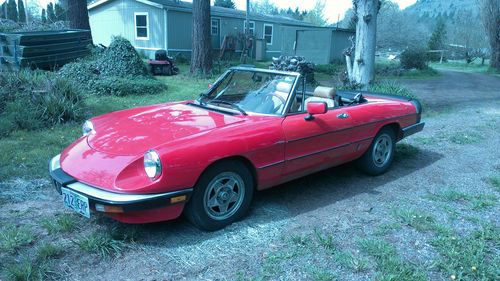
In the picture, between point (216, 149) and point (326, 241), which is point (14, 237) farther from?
point (326, 241)

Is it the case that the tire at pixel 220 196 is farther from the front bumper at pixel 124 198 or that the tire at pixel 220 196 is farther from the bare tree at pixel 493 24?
the bare tree at pixel 493 24

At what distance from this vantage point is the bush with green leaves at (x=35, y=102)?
645cm

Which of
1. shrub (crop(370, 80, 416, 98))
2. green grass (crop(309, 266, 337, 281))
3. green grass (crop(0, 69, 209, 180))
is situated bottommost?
green grass (crop(309, 266, 337, 281))

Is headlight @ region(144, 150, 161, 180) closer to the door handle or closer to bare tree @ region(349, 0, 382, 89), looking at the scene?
the door handle

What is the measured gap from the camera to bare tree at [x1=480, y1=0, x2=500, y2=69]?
2630 cm

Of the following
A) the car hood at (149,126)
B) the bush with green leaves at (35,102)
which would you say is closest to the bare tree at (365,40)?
the bush with green leaves at (35,102)

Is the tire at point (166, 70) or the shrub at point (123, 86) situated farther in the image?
the tire at point (166, 70)

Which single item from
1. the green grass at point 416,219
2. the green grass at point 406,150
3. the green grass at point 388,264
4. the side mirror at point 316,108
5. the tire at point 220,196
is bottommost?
the green grass at point 388,264

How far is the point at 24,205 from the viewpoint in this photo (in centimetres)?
389

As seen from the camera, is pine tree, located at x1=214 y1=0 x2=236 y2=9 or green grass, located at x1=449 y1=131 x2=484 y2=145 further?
pine tree, located at x1=214 y1=0 x2=236 y2=9

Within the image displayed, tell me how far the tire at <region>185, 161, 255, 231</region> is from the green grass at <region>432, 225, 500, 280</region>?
5.43 feet

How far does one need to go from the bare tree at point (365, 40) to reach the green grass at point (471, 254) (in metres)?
6.96

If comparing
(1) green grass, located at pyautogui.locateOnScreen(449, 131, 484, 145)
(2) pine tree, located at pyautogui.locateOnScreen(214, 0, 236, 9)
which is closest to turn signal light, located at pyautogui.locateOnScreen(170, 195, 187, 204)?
(1) green grass, located at pyautogui.locateOnScreen(449, 131, 484, 145)

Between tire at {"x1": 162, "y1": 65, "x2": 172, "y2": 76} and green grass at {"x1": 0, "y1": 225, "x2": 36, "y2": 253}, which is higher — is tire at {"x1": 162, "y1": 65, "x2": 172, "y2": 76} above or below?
above
